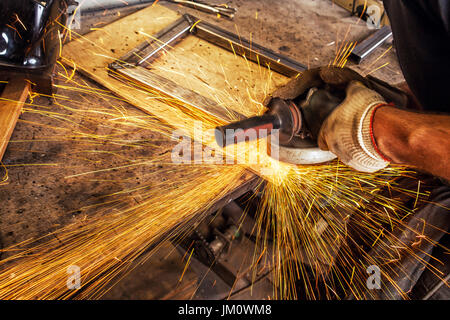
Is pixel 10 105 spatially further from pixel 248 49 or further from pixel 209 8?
pixel 209 8

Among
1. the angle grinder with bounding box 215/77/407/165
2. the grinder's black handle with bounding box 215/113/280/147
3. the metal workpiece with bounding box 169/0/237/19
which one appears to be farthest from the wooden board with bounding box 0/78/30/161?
the metal workpiece with bounding box 169/0/237/19

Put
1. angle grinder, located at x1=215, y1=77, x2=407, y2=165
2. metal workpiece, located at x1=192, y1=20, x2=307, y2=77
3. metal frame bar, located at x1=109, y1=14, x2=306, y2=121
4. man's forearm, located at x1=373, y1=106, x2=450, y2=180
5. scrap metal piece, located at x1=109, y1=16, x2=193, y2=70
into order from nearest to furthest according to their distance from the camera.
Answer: man's forearm, located at x1=373, y1=106, x2=450, y2=180 → angle grinder, located at x1=215, y1=77, x2=407, y2=165 → metal frame bar, located at x1=109, y1=14, x2=306, y2=121 → scrap metal piece, located at x1=109, y1=16, x2=193, y2=70 → metal workpiece, located at x1=192, y1=20, x2=307, y2=77

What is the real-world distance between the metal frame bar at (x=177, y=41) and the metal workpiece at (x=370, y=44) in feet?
1.62

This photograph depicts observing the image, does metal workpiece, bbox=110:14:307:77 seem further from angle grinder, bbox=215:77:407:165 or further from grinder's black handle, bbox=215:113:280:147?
grinder's black handle, bbox=215:113:280:147

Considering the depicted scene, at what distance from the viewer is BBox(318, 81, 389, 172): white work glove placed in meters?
1.29


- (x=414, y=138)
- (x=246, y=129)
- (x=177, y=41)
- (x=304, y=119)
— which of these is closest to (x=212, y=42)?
(x=177, y=41)

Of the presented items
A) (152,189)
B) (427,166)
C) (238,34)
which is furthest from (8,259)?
(238,34)

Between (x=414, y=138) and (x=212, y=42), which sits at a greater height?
(x=212, y=42)

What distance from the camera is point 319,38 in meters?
2.68

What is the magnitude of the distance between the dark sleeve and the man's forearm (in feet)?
1.08

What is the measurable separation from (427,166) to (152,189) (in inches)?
43.3

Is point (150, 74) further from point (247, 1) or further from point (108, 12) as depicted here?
point (247, 1)

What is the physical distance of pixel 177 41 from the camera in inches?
90.7

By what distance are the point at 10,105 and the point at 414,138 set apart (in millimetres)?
1720
